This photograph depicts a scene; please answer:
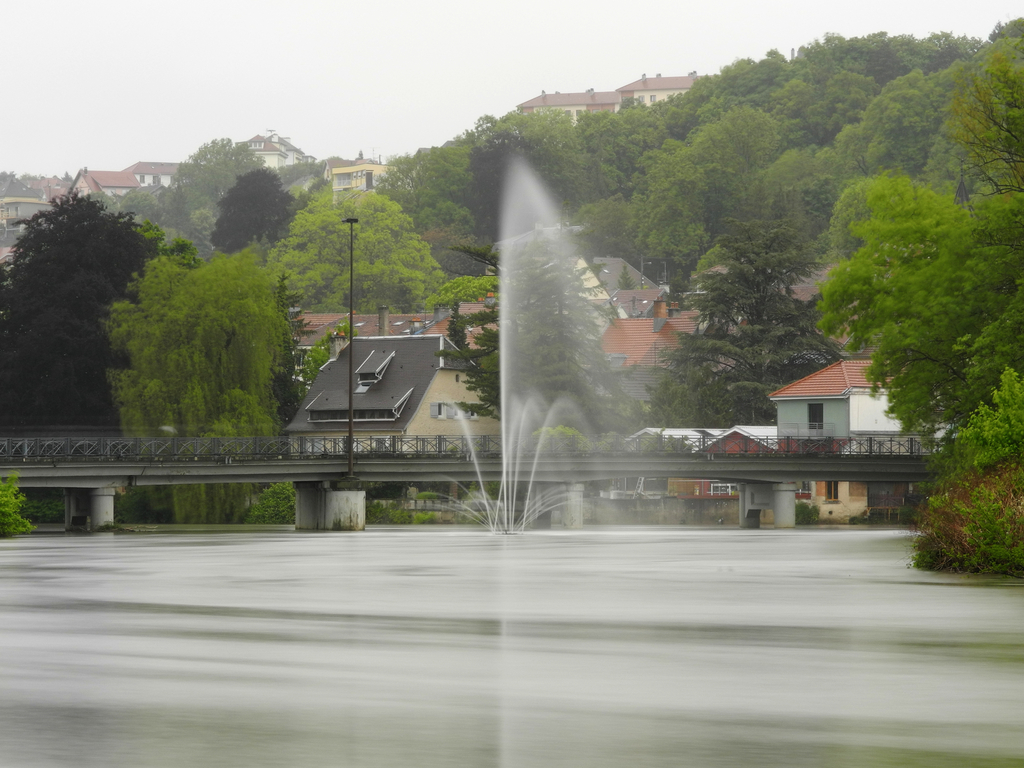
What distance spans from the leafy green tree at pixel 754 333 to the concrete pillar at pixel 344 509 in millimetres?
29906

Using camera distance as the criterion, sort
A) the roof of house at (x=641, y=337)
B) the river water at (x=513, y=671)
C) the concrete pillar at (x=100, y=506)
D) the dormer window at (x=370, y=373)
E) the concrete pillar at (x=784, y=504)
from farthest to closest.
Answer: the roof of house at (x=641, y=337) → the dormer window at (x=370, y=373) → the concrete pillar at (x=784, y=504) → the concrete pillar at (x=100, y=506) → the river water at (x=513, y=671)

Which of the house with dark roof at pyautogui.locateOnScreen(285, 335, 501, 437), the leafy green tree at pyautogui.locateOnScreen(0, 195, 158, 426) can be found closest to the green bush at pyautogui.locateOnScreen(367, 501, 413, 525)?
the house with dark roof at pyautogui.locateOnScreen(285, 335, 501, 437)

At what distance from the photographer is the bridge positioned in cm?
6406

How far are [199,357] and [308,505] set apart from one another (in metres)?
9.71

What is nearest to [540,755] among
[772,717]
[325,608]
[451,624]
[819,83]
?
[772,717]

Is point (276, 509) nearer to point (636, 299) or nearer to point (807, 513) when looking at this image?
point (807, 513)

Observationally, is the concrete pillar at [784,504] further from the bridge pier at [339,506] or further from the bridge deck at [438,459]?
the bridge pier at [339,506]

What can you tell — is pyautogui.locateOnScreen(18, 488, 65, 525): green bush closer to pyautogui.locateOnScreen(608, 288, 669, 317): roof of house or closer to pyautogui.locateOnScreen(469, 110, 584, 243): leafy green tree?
pyautogui.locateOnScreen(608, 288, 669, 317): roof of house

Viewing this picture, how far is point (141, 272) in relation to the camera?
267 ft

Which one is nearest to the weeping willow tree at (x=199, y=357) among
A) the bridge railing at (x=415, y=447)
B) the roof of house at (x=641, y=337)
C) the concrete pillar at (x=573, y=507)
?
the bridge railing at (x=415, y=447)

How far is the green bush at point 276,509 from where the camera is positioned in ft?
255

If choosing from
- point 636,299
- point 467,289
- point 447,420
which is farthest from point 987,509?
point 636,299

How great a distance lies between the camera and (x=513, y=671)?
46.8 ft

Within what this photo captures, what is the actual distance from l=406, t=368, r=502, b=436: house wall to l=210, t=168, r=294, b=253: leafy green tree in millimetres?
69809
